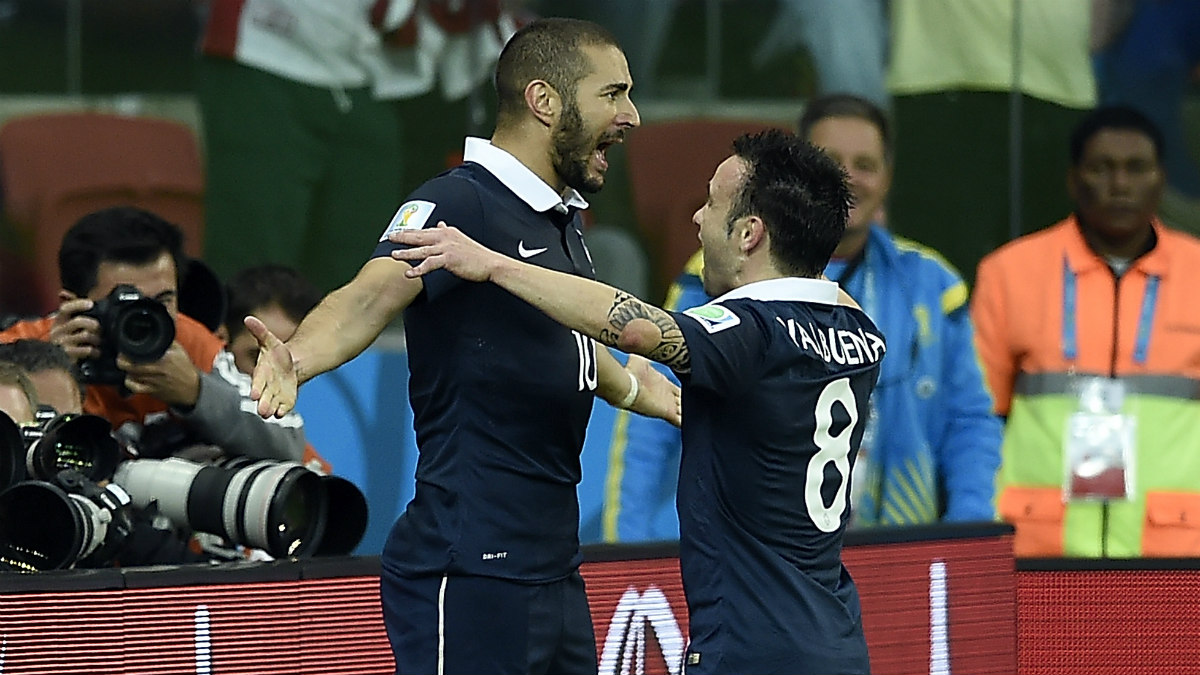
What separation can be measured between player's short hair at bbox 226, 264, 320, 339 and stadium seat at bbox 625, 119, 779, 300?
5.82 feet

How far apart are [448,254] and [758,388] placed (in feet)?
2.11

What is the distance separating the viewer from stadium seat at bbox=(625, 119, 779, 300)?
8.31 meters

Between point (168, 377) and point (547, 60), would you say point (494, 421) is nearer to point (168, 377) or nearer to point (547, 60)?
point (547, 60)

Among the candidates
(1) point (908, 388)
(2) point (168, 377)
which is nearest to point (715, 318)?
(2) point (168, 377)

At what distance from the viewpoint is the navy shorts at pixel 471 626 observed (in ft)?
14.7

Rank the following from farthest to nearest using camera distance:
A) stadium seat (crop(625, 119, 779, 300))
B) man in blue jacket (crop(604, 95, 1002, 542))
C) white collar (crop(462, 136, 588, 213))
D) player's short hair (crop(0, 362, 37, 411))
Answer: stadium seat (crop(625, 119, 779, 300)) < man in blue jacket (crop(604, 95, 1002, 542)) < player's short hair (crop(0, 362, 37, 411)) < white collar (crop(462, 136, 588, 213))

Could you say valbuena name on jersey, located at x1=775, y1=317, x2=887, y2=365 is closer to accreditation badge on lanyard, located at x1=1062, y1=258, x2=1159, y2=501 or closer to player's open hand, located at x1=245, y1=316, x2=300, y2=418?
player's open hand, located at x1=245, y1=316, x2=300, y2=418

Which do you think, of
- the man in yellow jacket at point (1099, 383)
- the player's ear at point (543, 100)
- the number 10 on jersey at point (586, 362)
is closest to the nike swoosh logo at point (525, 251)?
the number 10 on jersey at point (586, 362)

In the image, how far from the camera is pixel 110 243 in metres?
6.01

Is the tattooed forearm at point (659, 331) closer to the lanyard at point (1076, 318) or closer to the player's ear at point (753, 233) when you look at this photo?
the player's ear at point (753, 233)

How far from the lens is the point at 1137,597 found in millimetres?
6039

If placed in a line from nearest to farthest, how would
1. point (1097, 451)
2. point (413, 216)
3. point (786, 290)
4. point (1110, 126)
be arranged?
1. point (786, 290)
2. point (413, 216)
3. point (1097, 451)
4. point (1110, 126)

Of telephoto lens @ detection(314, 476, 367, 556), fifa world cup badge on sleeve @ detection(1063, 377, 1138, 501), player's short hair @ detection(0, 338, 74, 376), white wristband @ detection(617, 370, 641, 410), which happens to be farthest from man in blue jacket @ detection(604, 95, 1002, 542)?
player's short hair @ detection(0, 338, 74, 376)

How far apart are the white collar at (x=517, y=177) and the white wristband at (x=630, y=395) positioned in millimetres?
550
